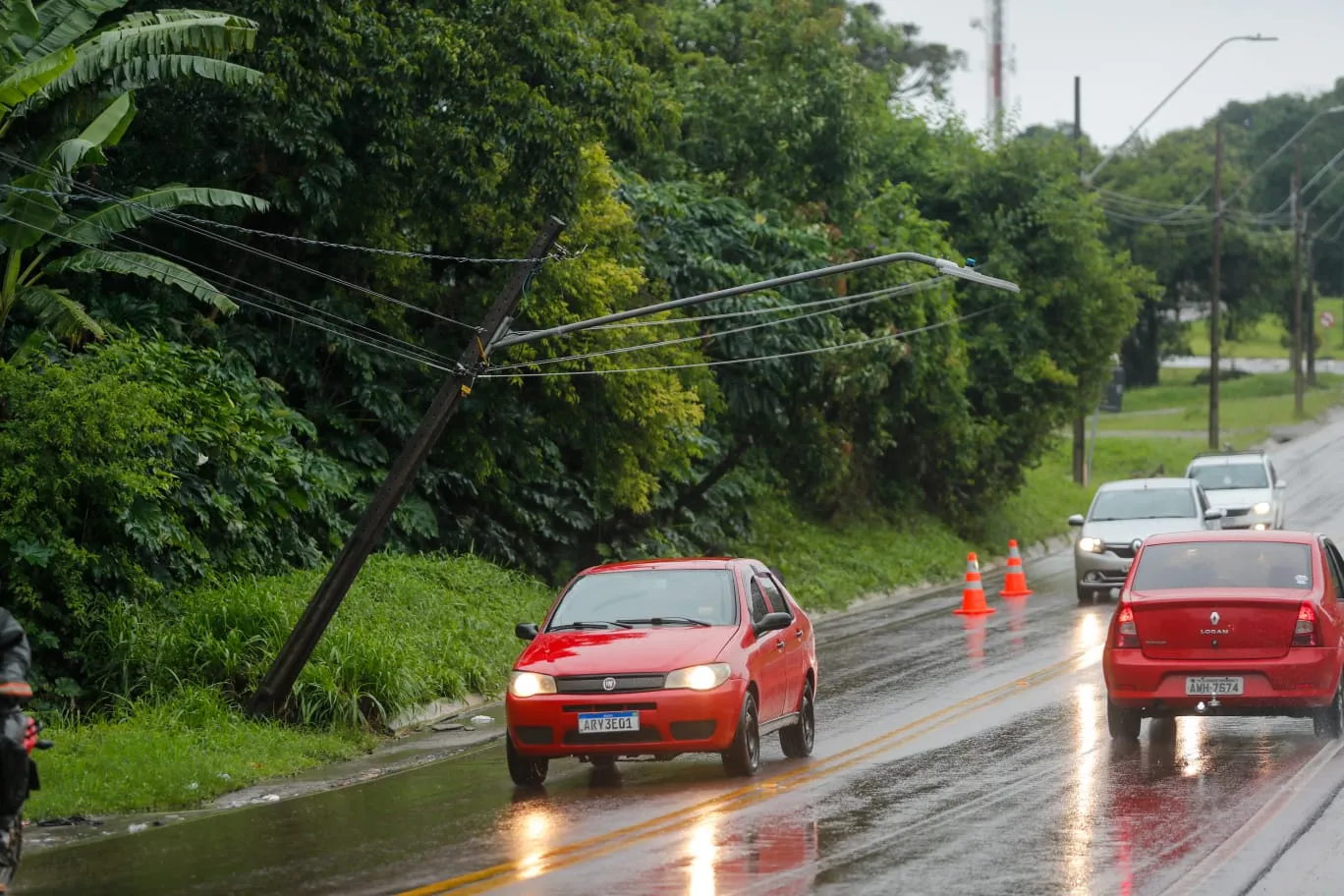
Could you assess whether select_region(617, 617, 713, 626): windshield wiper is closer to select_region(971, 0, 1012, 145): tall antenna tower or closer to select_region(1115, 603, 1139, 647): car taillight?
select_region(1115, 603, 1139, 647): car taillight

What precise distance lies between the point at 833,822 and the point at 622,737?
199 cm

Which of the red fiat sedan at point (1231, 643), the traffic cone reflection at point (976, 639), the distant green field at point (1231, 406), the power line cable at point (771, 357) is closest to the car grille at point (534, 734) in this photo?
the red fiat sedan at point (1231, 643)

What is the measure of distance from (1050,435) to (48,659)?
30141mm

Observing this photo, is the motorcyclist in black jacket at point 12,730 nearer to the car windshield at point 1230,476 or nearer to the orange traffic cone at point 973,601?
the orange traffic cone at point 973,601

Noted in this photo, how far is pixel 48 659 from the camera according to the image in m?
17.3

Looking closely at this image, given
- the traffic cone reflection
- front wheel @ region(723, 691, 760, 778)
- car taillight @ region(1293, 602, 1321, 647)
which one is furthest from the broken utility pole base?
the traffic cone reflection

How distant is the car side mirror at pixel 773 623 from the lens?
13945 mm

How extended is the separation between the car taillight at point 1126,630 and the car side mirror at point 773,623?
2.57 metres

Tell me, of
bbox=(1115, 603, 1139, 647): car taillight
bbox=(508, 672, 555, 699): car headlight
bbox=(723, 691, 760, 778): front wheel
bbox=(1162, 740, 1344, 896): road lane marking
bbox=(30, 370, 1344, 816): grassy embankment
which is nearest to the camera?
bbox=(1162, 740, 1344, 896): road lane marking

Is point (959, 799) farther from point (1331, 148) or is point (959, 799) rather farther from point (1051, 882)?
point (1331, 148)

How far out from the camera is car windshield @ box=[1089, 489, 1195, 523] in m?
29.4

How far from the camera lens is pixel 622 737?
12.8m

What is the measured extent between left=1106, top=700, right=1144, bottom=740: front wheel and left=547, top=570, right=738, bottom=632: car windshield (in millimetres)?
3172

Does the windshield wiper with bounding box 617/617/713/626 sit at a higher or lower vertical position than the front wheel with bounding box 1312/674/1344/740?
higher
